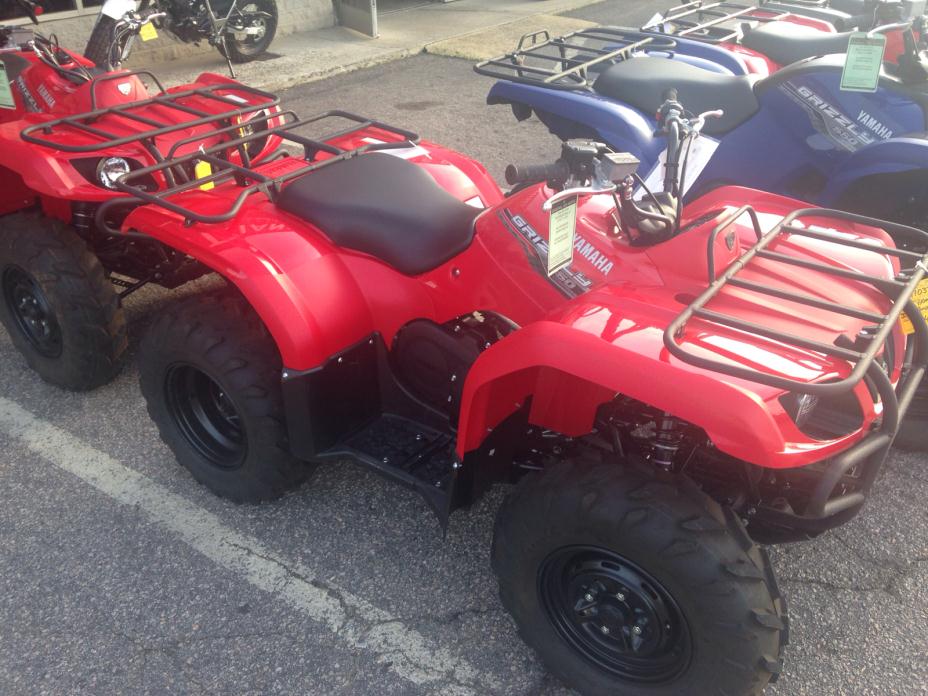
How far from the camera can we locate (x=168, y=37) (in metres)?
8.48

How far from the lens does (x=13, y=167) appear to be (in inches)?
122

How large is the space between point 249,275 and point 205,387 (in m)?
0.72

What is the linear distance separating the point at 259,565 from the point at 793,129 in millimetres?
3081

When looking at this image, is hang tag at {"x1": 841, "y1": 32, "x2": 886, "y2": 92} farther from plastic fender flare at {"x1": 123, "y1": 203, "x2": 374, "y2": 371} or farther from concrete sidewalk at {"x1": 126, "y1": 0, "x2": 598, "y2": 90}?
concrete sidewalk at {"x1": 126, "y1": 0, "x2": 598, "y2": 90}

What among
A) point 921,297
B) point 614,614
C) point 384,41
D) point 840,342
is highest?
point 840,342

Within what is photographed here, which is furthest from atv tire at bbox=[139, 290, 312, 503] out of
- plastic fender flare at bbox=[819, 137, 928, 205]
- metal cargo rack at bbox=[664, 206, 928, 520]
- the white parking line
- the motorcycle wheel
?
the motorcycle wheel

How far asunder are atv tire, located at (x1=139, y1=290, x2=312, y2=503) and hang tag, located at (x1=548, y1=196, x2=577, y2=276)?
1.11 metres

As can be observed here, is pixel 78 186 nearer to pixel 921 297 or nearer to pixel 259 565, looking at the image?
pixel 259 565

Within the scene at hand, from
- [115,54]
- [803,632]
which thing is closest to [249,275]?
[803,632]

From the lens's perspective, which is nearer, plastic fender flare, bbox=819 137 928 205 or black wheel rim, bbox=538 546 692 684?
black wheel rim, bbox=538 546 692 684

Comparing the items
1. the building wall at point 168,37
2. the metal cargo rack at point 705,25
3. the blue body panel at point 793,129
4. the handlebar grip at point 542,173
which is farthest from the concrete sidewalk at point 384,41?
the handlebar grip at point 542,173

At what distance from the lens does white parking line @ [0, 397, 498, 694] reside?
7.66ft

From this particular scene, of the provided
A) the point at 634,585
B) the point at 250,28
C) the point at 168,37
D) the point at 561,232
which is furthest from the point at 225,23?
the point at 634,585

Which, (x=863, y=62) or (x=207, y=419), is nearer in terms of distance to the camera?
(x=207, y=419)
